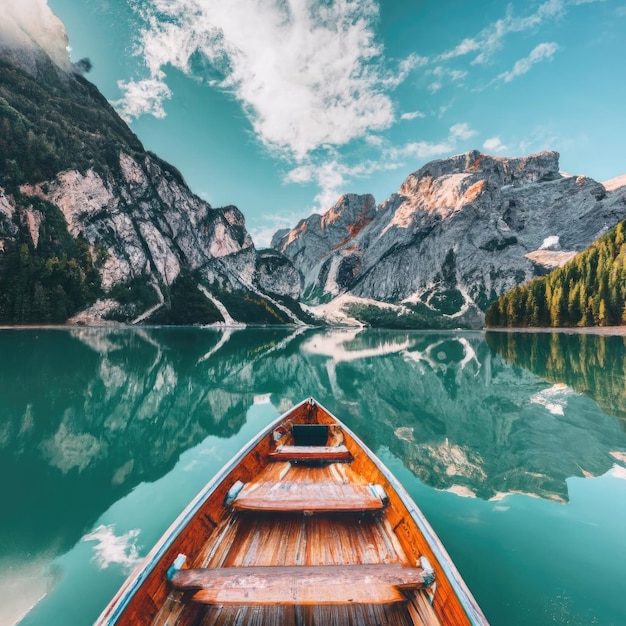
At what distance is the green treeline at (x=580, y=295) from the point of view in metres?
86.6

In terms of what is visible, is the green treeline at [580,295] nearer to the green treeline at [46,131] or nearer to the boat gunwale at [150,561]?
the boat gunwale at [150,561]

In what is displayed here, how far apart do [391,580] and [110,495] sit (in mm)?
10161

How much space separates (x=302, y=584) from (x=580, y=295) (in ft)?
387

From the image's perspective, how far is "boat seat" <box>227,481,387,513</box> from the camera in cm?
699

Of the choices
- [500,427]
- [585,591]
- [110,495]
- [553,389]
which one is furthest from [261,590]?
[553,389]

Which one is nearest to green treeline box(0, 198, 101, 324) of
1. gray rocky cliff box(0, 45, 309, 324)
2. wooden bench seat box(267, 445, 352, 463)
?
gray rocky cliff box(0, 45, 309, 324)

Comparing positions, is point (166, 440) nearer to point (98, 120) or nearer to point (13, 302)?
point (13, 302)

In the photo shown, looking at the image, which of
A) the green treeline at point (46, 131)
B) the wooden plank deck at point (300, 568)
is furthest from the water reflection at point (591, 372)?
the green treeline at point (46, 131)

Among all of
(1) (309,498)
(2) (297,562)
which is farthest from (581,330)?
(2) (297,562)

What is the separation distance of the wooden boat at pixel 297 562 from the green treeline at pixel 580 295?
108081 millimetres

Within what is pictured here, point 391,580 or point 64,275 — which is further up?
point 64,275

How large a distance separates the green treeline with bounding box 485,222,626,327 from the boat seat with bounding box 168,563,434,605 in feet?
359

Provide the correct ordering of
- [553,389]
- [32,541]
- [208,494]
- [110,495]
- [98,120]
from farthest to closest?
[98,120]
[553,389]
[110,495]
[32,541]
[208,494]

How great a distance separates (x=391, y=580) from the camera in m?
4.88
